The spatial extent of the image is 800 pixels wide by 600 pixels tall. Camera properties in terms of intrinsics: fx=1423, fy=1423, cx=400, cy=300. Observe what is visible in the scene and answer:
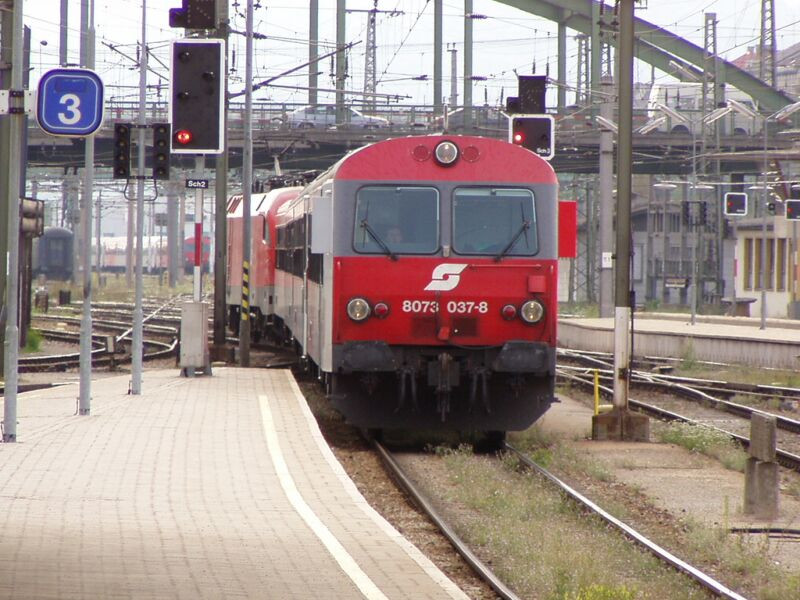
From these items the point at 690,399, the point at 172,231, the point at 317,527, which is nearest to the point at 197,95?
the point at 317,527

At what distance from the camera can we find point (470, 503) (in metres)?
12.0

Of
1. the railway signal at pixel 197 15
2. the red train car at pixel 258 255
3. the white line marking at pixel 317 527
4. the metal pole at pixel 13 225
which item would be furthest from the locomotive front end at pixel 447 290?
the red train car at pixel 258 255

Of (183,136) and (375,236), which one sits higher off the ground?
(183,136)

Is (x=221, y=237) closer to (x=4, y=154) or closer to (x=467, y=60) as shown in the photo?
(x=4, y=154)

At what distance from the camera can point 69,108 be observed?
1384cm

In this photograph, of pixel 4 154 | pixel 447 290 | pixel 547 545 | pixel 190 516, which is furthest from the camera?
pixel 4 154

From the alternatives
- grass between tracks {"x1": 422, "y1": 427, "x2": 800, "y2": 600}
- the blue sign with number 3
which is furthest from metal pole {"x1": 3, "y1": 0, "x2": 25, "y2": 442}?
grass between tracks {"x1": 422, "y1": 427, "x2": 800, "y2": 600}

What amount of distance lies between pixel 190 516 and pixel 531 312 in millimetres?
5848

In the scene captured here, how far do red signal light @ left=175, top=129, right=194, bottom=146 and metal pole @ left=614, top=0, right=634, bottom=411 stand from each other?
5.27m

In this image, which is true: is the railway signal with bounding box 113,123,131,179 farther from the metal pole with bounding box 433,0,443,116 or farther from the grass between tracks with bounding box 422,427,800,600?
the metal pole with bounding box 433,0,443,116

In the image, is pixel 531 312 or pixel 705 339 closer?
pixel 531 312

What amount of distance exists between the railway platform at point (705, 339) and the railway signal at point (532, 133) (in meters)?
8.69

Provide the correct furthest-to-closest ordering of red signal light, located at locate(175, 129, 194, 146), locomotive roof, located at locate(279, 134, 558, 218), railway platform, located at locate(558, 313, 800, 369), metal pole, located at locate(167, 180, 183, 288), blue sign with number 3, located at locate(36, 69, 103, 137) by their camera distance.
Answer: metal pole, located at locate(167, 180, 183, 288)
railway platform, located at locate(558, 313, 800, 369)
red signal light, located at locate(175, 129, 194, 146)
locomotive roof, located at locate(279, 134, 558, 218)
blue sign with number 3, located at locate(36, 69, 103, 137)

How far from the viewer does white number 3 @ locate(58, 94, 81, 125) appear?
1383 cm
